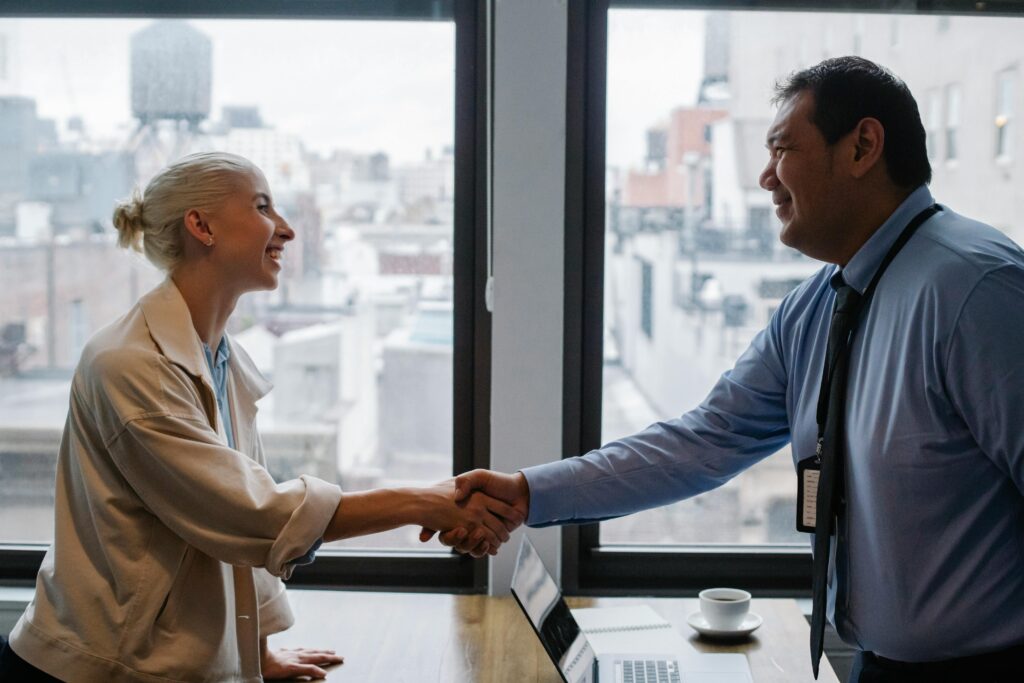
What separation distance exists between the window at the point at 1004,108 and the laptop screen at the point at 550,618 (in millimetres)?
1633

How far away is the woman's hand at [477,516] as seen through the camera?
6.66 feet

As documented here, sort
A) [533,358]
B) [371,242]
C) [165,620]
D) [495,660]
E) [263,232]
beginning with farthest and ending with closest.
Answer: [371,242] < [533,358] < [495,660] < [263,232] < [165,620]

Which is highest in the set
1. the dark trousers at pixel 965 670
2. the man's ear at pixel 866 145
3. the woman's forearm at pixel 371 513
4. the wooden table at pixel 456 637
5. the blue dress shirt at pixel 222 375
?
the man's ear at pixel 866 145

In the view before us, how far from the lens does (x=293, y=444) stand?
273 centimetres

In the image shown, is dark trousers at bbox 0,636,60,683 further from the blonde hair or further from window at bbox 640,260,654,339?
window at bbox 640,260,654,339

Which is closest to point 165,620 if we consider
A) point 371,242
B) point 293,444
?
point 293,444

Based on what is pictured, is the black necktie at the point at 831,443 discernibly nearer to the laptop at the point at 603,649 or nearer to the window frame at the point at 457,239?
the laptop at the point at 603,649

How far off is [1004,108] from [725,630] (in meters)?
1.49

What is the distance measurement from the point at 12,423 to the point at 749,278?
196cm

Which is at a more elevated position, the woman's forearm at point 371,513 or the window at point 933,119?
the window at point 933,119

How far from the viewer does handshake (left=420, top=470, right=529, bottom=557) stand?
2066mm

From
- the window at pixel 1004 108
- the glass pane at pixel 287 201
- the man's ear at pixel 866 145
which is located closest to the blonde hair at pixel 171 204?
the glass pane at pixel 287 201

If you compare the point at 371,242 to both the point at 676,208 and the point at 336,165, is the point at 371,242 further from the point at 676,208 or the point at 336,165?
the point at 676,208

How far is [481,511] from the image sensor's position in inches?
82.4
